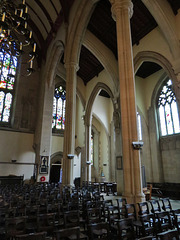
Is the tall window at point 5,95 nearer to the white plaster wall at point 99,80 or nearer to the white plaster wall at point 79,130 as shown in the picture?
the white plaster wall at point 99,80

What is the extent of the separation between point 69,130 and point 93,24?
7.68 m

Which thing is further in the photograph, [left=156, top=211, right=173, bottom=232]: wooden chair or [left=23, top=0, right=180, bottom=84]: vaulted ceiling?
[left=23, top=0, right=180, bottom=84]: vaulted ceiling

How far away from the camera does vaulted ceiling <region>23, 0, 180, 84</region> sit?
11.0m

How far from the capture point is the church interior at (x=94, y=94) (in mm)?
8750

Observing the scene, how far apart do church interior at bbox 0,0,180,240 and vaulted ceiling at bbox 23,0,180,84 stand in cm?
6

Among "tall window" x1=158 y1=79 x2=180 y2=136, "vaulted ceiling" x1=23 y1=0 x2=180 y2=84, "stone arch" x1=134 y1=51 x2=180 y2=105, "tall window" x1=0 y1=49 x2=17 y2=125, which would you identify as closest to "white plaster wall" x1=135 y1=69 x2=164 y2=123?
"vaulted ceiling" x1=23 y1=0 x2=180 y2=84

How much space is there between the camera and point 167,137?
1368 centimetres

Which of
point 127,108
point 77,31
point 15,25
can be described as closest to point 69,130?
point 127,108

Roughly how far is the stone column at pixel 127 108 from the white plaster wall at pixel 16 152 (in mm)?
12149

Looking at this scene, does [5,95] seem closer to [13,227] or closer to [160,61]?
[160,61]

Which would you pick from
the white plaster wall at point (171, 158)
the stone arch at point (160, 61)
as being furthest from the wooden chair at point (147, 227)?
the white plaster wall at point (171, 158)

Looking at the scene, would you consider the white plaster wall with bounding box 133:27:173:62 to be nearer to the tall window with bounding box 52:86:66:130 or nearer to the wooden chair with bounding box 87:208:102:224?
the wooden chair with bounding box 87:208:102:224

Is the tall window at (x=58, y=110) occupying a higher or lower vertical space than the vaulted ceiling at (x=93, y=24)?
lower

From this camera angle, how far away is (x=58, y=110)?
19406 mm
